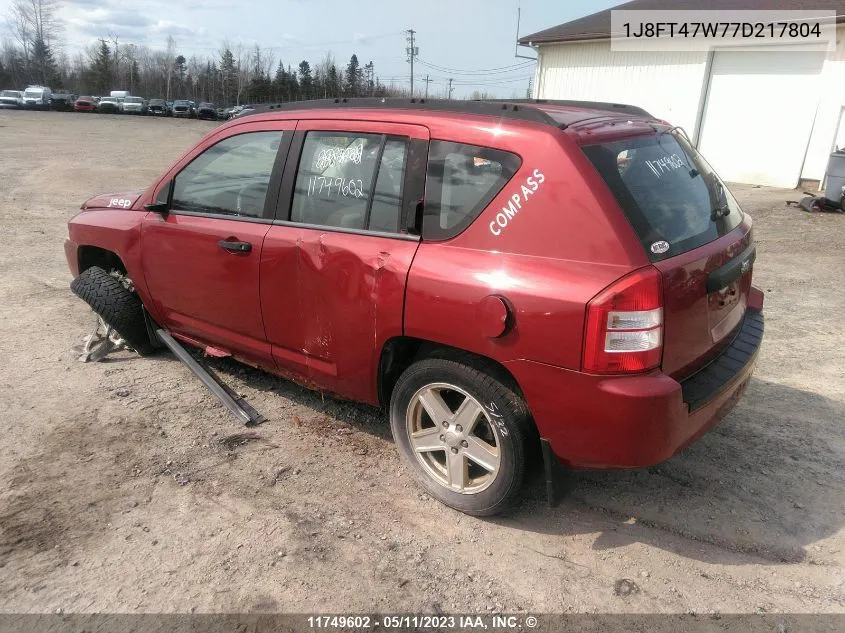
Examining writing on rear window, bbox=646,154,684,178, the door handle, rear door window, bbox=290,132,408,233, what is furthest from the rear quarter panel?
the door handle

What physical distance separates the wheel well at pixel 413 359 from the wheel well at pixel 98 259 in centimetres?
264

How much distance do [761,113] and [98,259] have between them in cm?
1557

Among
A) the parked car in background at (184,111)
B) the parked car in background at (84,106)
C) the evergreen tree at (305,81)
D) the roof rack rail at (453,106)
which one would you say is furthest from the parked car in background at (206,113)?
the roof rack rail at (453,106)

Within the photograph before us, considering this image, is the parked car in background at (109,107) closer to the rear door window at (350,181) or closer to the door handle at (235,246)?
the door handle at (235,246)

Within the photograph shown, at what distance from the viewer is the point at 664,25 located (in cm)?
1752

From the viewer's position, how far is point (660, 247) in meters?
2.46

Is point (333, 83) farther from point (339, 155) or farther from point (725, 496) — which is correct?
point (725, 496)

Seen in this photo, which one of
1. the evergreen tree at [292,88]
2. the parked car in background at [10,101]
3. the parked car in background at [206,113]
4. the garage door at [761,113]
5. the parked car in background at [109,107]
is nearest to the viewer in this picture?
the garage door at [761,113]

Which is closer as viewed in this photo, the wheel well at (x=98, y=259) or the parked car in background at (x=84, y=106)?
the wheel well at (x=98, y=259)

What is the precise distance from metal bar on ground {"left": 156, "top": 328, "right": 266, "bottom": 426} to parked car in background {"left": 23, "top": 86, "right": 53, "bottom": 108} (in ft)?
190

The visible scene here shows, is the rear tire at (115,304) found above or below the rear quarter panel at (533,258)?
below

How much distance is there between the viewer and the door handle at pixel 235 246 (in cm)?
346

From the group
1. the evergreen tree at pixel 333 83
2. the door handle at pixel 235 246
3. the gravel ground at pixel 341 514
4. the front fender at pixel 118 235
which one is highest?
the evergreen tree at pixel 333 83

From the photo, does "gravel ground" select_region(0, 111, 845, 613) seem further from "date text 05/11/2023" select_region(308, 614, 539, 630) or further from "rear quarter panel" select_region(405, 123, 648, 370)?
"rear quarter panel" select_region(405, 123, 648, 370)
